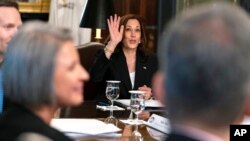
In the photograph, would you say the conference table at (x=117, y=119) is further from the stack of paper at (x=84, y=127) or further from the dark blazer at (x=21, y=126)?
the dark blazer at (x=21, y=126)

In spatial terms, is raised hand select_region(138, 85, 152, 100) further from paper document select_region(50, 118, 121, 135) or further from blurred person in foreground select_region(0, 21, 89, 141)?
blurred person in foreground select_region(0, 21, 89, 141)

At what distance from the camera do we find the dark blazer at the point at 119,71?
358 cm

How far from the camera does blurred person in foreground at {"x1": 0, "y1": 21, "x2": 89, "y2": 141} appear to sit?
1.19 metres

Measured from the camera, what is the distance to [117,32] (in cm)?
380

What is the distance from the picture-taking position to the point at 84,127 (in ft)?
7.32

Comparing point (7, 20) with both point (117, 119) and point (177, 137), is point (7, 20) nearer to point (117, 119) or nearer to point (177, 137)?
point (117, 119)

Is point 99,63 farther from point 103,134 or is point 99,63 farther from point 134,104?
point 103,134

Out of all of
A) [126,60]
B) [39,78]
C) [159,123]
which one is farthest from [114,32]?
[39,78]

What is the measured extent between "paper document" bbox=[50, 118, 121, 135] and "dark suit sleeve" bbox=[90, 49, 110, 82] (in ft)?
3.87

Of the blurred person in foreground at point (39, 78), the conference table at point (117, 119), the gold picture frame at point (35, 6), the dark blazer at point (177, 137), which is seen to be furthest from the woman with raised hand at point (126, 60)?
the dark blazer at point (177, 137)

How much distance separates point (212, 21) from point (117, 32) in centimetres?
291

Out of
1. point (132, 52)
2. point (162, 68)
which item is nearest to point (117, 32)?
point (132, 52)

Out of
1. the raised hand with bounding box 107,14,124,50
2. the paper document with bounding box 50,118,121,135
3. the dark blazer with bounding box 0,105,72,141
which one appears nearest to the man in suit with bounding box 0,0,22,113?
the paper document with bounding box 50,118,121,135

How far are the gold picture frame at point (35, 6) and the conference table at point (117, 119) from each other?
229 cm
